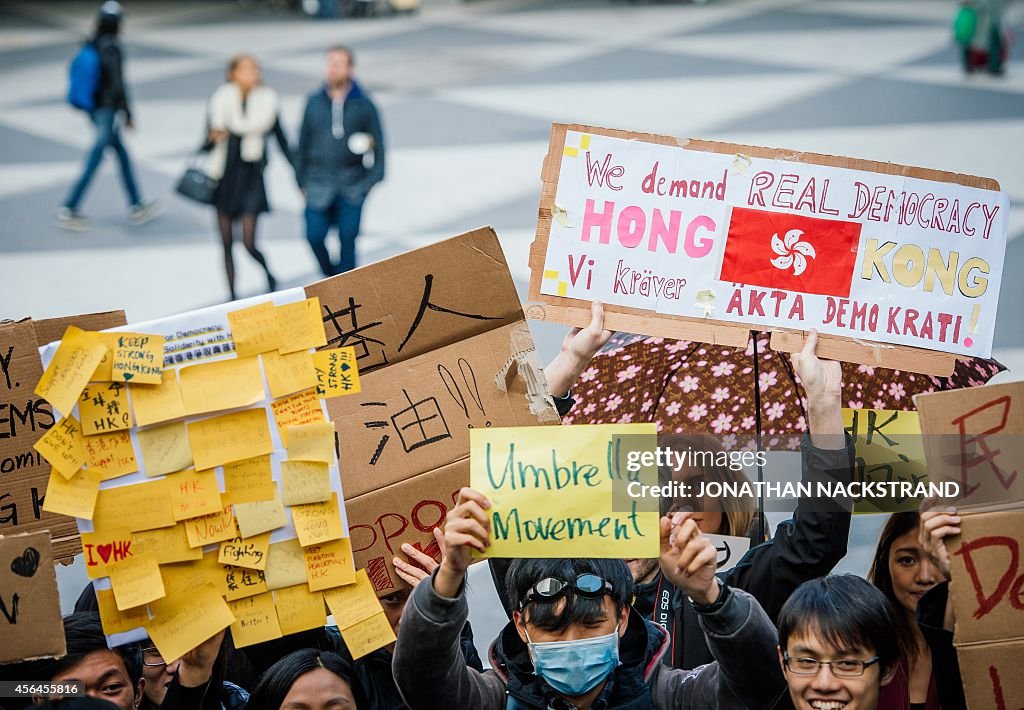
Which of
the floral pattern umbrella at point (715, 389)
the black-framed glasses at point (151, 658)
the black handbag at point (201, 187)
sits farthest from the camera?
the black handbag at point (201, 187)

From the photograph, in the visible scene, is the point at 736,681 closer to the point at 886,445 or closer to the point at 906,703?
the point at 906,703

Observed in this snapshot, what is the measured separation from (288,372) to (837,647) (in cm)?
140

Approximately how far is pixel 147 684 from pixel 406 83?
39.3 ft

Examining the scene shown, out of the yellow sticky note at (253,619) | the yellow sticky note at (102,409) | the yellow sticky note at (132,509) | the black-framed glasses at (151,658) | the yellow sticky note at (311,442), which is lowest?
the black-framed glasses at (151,658)

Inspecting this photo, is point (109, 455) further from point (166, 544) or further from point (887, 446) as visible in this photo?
point (887, 446)

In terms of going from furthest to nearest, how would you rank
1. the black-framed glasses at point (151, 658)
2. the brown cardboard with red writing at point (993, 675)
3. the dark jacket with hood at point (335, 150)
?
1. the dark jacket with hood at point (335, 150)
2. the black-framed glasses at point (151, 658)
3. the brown cardboard with red writing at point (993, 675)

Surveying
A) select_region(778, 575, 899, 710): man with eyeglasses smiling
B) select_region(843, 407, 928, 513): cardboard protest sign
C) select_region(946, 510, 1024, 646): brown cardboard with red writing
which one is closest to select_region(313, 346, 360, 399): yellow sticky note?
select_region(778, 575, 899, 710): man with eyeglasses smiling

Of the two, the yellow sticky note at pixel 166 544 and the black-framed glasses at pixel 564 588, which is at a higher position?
the yellow sticky note at pixel 166 544

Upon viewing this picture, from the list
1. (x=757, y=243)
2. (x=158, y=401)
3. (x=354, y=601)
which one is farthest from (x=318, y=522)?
(x=757, y=243)

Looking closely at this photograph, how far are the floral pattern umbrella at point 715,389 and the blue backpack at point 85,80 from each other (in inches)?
283

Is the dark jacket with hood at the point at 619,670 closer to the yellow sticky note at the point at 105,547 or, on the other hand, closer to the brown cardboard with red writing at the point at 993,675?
the brown cardboard with red writing at the point at 993,675

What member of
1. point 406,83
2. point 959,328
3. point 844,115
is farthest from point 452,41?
point 959,328

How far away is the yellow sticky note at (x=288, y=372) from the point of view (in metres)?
2.76

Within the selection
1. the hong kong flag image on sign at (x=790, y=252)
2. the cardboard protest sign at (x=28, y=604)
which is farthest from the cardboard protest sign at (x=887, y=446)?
the cardboard protest sign at (x=28, y=604)
